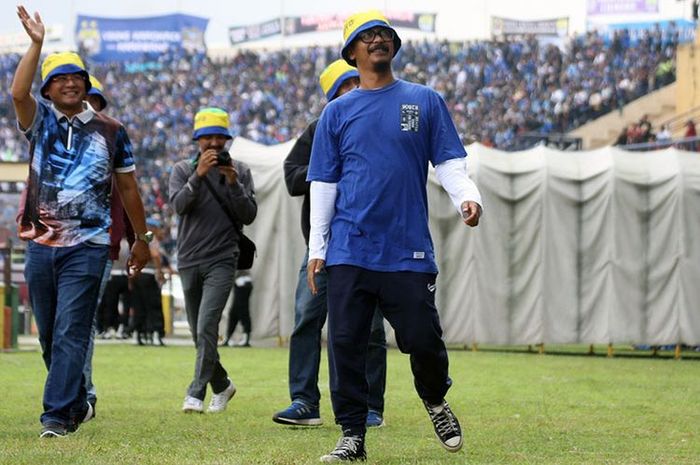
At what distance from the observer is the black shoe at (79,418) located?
8.13 meters

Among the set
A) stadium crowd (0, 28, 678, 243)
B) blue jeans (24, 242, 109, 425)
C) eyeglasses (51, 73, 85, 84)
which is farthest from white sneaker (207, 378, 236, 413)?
stadium crowd (0, 28, 678, 243)

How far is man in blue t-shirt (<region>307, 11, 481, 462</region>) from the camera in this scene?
675 centimetres

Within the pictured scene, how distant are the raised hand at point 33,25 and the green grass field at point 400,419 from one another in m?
1.99

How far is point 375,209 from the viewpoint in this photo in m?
6.73

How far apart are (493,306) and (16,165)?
45.2 feet

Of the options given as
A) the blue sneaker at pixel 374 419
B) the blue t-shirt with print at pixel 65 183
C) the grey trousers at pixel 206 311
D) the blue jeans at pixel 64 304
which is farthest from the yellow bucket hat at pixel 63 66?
the blue sneaker at pixel 374 419

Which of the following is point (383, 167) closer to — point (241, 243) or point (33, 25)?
point (33, 25)

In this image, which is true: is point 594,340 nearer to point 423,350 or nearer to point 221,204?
point 221,204

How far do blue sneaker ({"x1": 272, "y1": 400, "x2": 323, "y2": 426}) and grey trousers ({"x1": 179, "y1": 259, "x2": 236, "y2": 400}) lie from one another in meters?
1.19

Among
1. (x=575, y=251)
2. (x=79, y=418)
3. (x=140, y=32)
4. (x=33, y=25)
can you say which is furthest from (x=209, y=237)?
(x=140, y=32)

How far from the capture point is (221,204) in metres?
10.3

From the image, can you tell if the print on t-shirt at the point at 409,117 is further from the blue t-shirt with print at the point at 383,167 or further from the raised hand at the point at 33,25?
the raised hand at the point at 33,25

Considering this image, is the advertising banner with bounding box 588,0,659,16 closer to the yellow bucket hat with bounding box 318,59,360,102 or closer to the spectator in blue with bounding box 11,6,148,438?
the yellow bucket hat with bounding box 318,59,360,102

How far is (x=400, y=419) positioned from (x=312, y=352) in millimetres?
915
